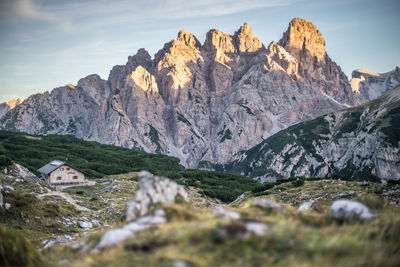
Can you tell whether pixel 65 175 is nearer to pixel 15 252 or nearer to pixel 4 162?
pixel 4 162

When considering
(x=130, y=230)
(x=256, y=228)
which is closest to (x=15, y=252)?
(x=130, y=230)

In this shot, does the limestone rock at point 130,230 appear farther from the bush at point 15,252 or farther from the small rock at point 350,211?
the small rock at point 350,211

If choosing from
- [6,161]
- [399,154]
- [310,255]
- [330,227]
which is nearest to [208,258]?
[310,255]

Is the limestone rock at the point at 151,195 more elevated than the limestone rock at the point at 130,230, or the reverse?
the limestone rock at the point at 151,195

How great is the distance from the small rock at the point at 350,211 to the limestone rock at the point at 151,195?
7248 millimetres

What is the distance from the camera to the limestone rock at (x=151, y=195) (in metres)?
15.9

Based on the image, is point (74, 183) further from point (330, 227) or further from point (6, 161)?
point (330, 227)

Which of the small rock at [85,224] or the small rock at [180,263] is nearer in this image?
the small rock at [180,263]

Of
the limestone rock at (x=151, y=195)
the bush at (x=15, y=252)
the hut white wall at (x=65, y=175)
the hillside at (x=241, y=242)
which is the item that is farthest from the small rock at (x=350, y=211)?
the hut white wall at (x=65, y=175)

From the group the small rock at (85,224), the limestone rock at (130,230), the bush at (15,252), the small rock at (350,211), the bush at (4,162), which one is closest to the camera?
the limestone rock at (130,230)

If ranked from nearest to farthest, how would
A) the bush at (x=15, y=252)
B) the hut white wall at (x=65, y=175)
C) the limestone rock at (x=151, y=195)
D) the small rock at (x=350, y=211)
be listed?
the bush at (x=15, y=252) < the small rock at (x=350, y=211) < the limestone rock at (x=151, y=195) < the hut white wall at (x=65, y=175)

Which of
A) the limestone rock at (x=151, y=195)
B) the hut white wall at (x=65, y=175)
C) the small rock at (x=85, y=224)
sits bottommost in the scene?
the small rock at (x=85, y=224)

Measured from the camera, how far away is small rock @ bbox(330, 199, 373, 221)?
1462 cm

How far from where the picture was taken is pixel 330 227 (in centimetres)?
1319
